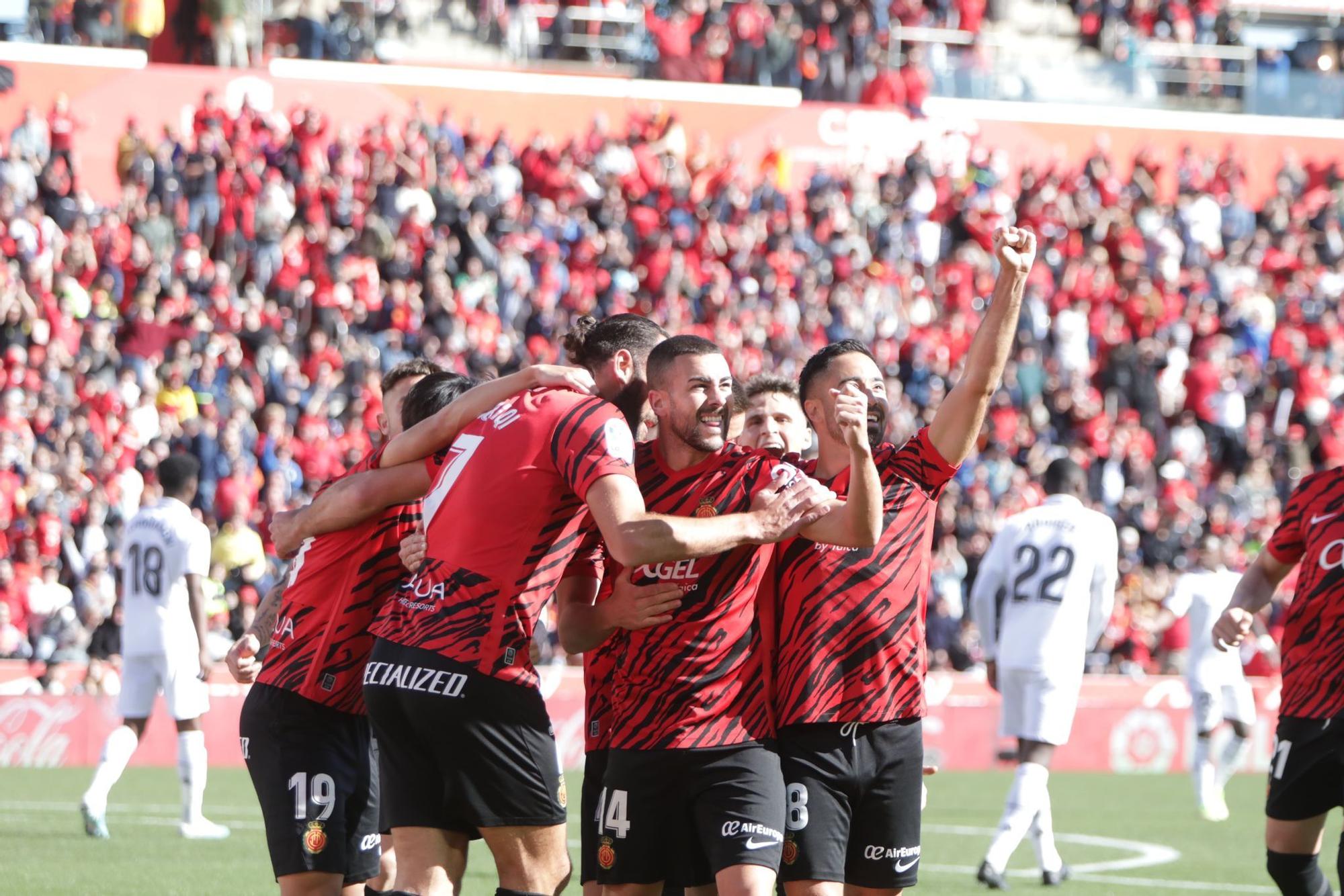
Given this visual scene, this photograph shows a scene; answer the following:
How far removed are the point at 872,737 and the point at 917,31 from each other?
27.5 m

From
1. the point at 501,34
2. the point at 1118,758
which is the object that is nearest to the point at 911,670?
the point at 1118,758

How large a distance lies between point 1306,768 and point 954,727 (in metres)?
13.5

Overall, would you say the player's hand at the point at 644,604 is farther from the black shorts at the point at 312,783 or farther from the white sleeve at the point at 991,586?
the white sleeve at the point at 991,586

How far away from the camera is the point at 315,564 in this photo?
22.1 ft

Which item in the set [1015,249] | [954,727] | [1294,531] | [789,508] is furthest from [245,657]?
[954,727]

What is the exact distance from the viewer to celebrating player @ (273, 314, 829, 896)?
5664mm

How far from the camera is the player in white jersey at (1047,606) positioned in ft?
38.4

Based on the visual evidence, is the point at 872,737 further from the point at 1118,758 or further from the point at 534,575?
the point at 1118,758

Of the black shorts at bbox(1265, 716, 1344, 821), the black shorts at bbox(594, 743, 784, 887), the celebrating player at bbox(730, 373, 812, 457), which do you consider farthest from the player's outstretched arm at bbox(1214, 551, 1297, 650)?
the black shorts at bbox(594, 743, 784, 887)

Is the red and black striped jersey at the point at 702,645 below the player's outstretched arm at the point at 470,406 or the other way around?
below

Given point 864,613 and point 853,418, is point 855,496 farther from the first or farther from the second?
point 864,613

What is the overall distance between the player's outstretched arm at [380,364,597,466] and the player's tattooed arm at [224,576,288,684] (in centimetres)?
119

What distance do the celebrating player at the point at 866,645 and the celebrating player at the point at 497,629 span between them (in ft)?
2.57

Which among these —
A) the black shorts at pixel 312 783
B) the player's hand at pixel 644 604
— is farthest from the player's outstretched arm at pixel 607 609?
the black shorts at pixel 312 783
